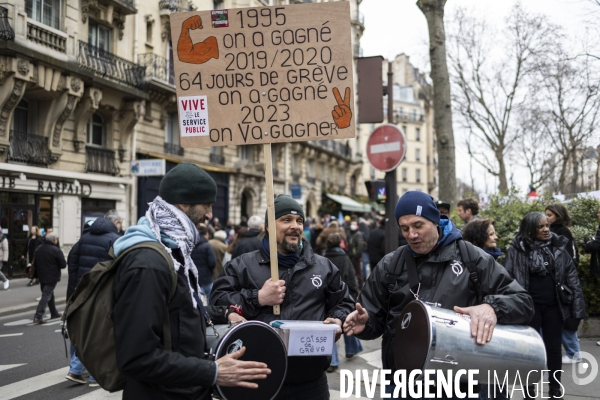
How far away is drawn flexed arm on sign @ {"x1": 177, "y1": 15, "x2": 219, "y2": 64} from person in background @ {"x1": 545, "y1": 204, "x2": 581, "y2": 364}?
4.38m

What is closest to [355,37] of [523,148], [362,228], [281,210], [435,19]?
[523,148]

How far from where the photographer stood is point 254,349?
103 inches

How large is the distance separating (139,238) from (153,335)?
41 cm

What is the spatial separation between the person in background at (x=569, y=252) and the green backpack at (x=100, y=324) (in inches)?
198

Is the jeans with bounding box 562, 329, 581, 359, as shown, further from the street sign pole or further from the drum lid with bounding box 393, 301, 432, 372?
the drum lid with bounding box 393, 301, 432, 372

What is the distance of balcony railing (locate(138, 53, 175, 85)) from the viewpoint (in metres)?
23.0

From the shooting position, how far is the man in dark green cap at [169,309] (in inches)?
86.4

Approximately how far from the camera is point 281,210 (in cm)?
377

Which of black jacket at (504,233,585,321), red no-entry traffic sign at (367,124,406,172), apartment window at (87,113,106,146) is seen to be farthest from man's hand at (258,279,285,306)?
apartment window at (87,113,106,146)

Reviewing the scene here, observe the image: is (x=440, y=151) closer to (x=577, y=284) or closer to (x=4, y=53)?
(x=577, y=284)

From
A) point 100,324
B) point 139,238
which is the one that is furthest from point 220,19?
point 100,324

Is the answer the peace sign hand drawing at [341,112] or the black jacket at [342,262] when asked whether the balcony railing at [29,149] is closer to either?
the black jacket at [342,262]

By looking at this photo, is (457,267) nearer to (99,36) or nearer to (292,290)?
(292,290)

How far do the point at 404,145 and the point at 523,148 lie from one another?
3314cm
